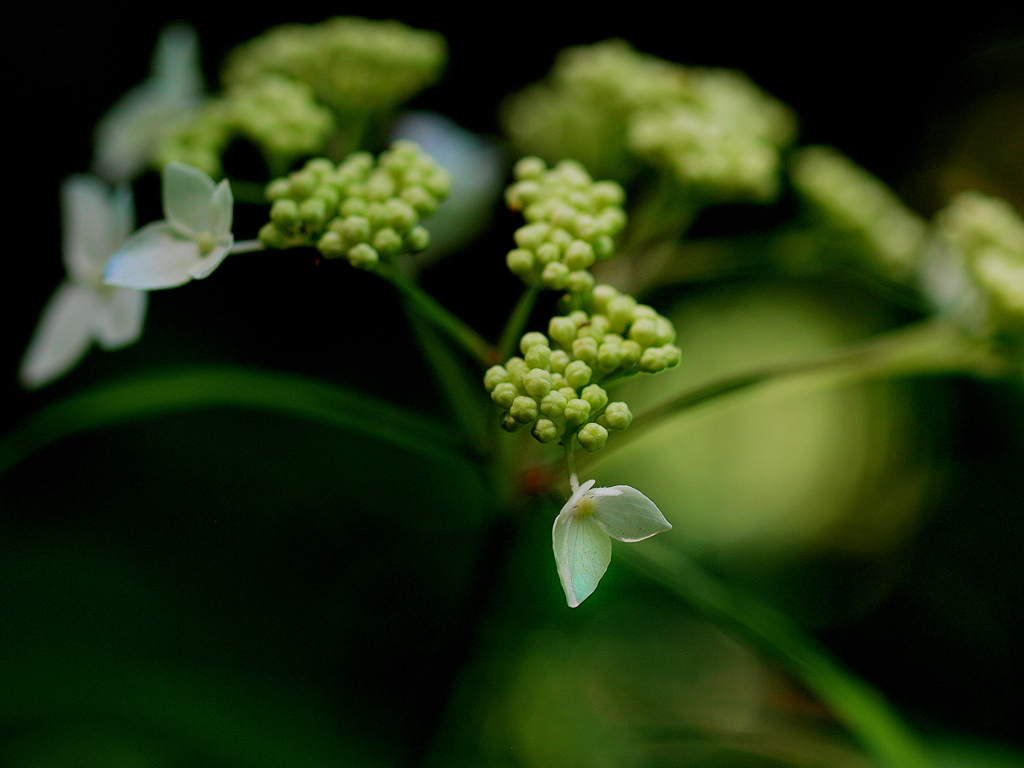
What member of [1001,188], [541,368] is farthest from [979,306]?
[1001,188]

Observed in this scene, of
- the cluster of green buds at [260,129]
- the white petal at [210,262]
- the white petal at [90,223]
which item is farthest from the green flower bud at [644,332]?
the white petal at [90,223]

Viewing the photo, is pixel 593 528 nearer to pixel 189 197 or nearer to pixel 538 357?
pixel 538 357

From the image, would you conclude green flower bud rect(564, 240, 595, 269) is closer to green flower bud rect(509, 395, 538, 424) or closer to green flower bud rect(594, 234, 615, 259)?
green flower bud rect(594, 234, 615, 259)

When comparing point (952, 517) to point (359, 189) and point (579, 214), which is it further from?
point (359, 189)

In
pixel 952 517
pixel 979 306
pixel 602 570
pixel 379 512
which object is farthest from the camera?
pixel 952 517

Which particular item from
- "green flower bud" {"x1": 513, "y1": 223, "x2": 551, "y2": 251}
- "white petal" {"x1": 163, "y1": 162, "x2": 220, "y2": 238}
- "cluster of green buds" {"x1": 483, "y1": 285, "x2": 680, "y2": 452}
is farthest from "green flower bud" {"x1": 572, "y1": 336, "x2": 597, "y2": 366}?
"white petal" {"x1": 163, "y1": 162, "x2": 220, "y2": 238}

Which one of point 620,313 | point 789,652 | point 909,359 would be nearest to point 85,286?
point 620,313
